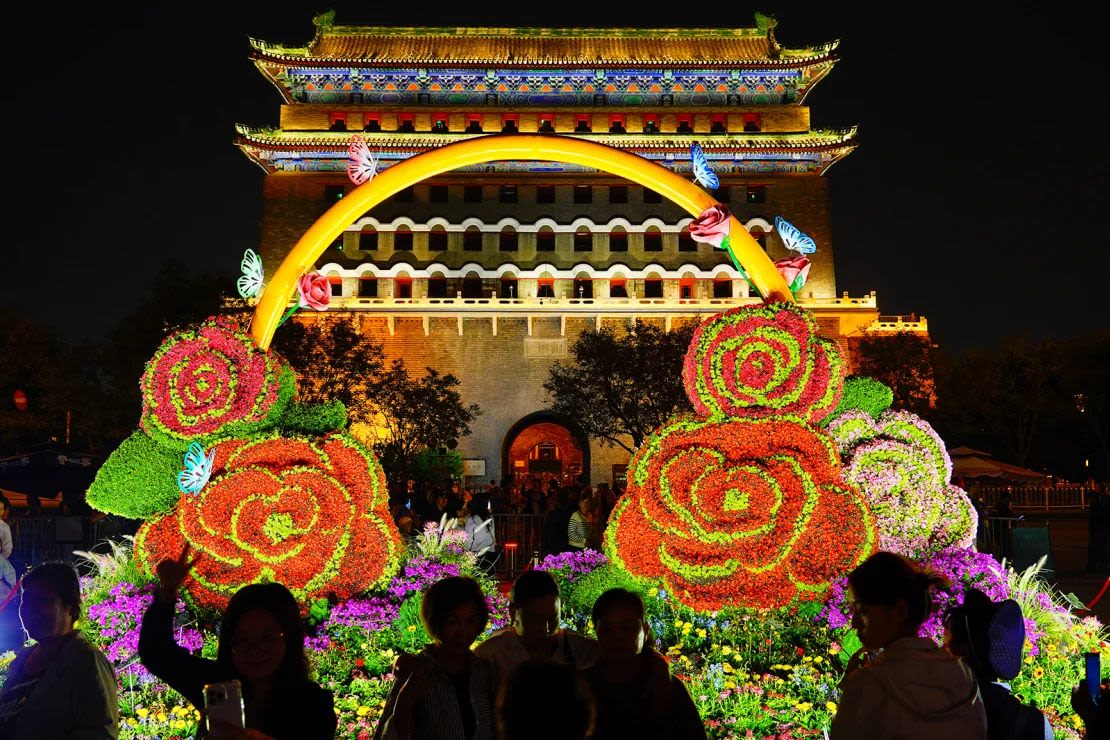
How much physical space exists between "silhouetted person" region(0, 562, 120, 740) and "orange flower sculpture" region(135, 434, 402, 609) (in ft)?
14.0

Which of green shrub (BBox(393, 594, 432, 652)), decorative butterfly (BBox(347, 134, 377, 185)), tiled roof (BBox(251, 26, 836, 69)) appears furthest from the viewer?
tiled roof (BBox(251, 26, 836, 69))

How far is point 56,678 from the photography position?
346 centimetres

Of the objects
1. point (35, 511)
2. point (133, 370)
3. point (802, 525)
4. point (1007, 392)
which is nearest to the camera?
point (802, 525)

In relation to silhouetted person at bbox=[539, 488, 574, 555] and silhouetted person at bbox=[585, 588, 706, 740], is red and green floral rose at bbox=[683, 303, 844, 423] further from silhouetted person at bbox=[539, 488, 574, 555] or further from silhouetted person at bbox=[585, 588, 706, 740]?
silhouetted person at bbox=[585, 588, 706, 740]

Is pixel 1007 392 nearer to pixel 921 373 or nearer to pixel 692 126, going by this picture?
pixel 921 373

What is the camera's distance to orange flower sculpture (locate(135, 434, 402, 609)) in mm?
7891

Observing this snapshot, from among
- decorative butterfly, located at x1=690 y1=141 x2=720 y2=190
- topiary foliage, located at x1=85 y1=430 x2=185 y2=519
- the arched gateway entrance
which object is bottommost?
topiary foliage, located at x1=85 y1=430 x2=185 y2=519

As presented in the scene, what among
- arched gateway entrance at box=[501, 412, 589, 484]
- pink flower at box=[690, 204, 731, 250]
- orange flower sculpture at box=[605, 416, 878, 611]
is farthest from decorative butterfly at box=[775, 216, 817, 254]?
arched gateway entrance at box=[501, 412, 589, 484]

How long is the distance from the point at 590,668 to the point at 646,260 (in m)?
34.5

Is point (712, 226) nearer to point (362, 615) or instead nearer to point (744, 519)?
point (744, 519)

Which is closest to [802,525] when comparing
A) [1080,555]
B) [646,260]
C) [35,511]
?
[1080,555]

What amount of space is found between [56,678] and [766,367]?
19.2 feet

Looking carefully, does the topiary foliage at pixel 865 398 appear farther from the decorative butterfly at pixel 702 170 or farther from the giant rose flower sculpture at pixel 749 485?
the decorative butterfly at pixel 702 170

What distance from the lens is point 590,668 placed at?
361 centimetres
